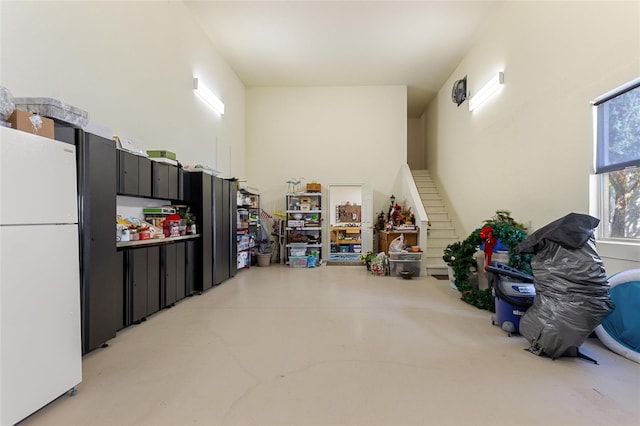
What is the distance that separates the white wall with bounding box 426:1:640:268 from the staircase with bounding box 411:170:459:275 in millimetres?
520

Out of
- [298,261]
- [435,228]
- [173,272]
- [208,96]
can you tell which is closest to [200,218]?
[173,272]

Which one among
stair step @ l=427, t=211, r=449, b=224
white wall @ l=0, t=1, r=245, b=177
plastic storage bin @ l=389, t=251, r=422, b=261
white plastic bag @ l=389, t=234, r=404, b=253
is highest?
white wall @ l=0, t=1, r=245, b=177

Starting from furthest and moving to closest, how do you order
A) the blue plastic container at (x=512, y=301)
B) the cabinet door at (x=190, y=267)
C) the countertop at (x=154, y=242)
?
the cabinet door at (x=190, y=267)
the countertop at (x=154, y=242)
the blue plastic container at (x=512, y=301)

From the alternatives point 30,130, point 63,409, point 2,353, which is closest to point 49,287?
point 2,353

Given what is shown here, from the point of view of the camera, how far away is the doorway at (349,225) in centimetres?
759

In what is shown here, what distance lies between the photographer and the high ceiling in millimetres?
4785

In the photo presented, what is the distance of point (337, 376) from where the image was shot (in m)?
2.14

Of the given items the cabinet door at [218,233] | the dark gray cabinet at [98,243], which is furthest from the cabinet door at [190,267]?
the dark gray cabinet at [98,243]

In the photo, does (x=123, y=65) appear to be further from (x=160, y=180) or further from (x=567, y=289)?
(x=567, y=289)

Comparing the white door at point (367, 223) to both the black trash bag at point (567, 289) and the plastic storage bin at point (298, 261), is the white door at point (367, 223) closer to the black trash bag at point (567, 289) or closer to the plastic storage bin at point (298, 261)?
the plastic storage bin at point (298, 261)

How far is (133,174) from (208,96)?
9.86 ft

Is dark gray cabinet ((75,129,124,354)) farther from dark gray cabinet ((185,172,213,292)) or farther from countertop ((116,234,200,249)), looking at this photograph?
dark gray cabinet ((185,172,213,292))

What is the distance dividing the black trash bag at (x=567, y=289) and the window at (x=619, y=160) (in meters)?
0.82

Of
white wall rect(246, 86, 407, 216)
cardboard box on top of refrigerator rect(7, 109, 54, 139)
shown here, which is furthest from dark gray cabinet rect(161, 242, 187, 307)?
white wall rect(246, 86, 407, 216)
